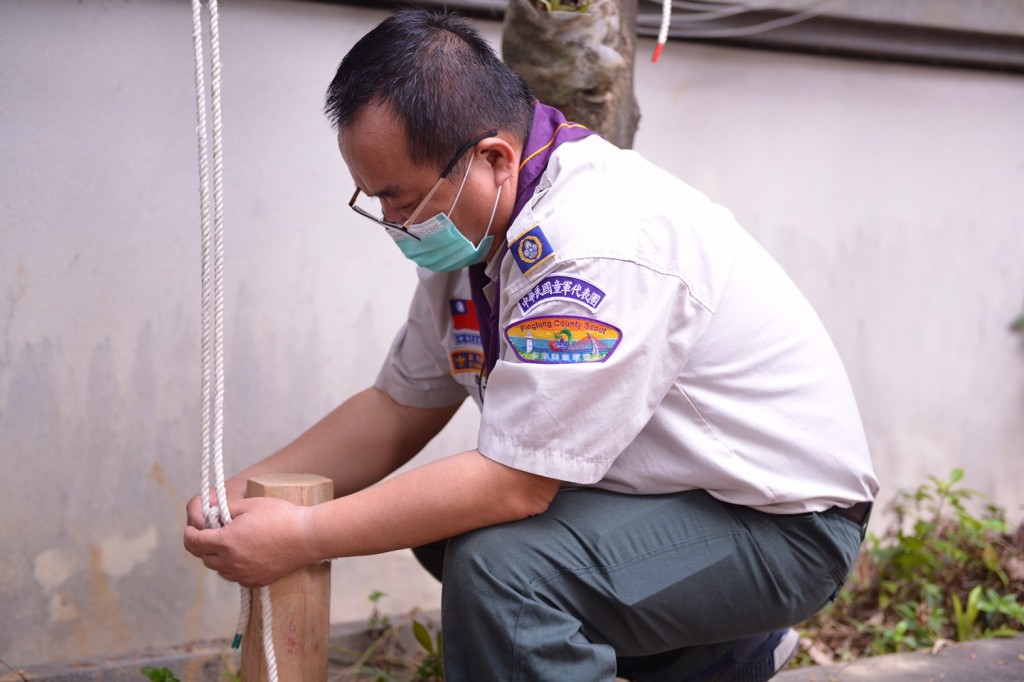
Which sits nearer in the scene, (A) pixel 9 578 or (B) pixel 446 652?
(B) pixel 446 652

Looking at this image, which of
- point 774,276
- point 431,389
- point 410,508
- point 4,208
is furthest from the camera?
point 4,208

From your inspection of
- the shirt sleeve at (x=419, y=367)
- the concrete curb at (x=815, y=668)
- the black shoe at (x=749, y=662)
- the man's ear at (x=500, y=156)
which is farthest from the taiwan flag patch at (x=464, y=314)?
the concrete curb at (x=815, y=668)

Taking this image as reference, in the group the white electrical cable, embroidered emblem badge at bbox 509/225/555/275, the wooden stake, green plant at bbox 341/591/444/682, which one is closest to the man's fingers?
the wooden stake

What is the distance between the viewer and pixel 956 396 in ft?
12.4

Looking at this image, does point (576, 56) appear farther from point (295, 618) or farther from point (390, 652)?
point (390, 652)

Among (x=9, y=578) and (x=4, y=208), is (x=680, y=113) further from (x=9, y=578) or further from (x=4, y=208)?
(x=9, y=578)

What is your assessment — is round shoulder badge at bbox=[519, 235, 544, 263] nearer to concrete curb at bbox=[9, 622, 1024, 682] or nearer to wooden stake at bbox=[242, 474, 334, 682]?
wooden stake at bbox=[242, 474, 334, 682]

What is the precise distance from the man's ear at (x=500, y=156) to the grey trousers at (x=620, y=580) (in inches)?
22.5

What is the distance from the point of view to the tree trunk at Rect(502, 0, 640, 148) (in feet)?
7.30

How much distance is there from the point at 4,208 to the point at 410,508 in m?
1.61

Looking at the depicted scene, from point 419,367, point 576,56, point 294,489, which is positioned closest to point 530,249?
point 294,489

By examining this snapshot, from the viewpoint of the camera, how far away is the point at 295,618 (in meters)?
1.61

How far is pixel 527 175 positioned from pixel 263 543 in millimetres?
760

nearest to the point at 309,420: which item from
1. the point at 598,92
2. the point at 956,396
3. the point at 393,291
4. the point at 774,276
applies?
the point at 393,291
